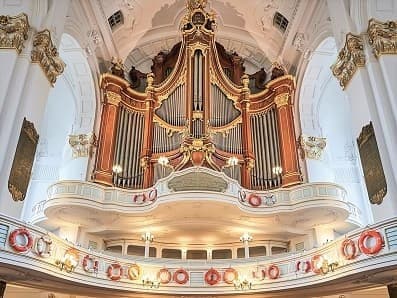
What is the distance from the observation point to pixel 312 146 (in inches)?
752

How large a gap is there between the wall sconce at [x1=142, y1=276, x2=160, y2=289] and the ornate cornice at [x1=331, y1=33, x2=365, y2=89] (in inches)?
367

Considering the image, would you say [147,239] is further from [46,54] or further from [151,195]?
[46,54]

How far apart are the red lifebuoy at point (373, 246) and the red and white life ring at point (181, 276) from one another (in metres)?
6.46

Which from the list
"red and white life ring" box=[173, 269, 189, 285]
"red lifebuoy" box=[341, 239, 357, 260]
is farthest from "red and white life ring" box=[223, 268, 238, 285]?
"red lifebuoy" box=[341, 239, 357, 260]

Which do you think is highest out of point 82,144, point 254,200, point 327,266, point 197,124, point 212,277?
point 197,124

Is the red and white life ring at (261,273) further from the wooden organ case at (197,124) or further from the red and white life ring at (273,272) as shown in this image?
the wooden organ case at (197,124)

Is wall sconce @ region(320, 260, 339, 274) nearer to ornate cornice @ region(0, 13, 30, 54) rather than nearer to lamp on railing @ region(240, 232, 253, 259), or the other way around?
lamp on railing @ region(240, 232, 253, 259)

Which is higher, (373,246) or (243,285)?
(373,246)

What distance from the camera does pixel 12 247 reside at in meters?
10.0

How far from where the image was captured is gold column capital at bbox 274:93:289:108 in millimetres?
19453

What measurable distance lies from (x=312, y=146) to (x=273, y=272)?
704 centimetres

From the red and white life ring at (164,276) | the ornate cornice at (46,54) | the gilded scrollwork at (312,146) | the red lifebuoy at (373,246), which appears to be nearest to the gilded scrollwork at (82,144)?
the ornate cornice at (46,54)

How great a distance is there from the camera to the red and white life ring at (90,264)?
13044 mm

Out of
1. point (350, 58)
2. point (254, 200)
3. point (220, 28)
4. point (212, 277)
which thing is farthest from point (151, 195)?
point (220, 28)
